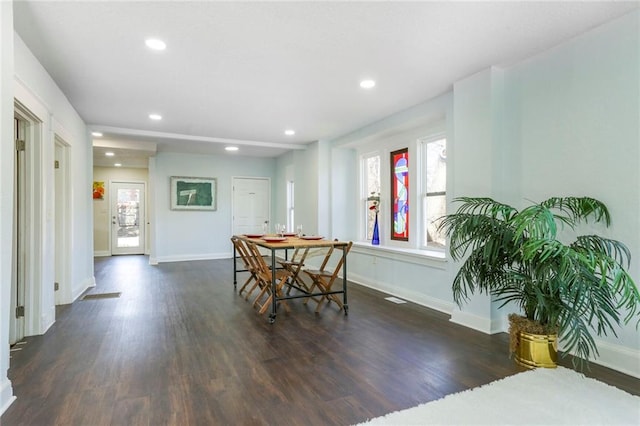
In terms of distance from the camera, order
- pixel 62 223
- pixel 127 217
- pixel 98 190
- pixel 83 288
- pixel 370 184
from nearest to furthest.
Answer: pixel 62 223
pixel 83 288
pixel 370 184
pixel 98 190
pixel 127 217

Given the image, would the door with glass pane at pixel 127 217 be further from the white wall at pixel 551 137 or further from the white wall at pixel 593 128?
the white wall at pixel 593 128

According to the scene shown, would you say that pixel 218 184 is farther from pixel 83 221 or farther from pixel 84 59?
pixel 84 59

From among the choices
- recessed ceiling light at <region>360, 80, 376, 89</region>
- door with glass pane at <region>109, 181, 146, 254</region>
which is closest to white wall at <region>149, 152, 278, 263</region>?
door with glass pane at <region>109, 181, 146, 254</region>

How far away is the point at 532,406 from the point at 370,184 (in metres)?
4.30

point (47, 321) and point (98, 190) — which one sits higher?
point (98, 190)

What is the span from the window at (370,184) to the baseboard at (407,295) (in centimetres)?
81

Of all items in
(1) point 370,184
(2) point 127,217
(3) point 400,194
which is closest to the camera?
(3) point 400,194

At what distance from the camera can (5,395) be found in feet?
6.57

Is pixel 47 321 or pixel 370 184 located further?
pixel 370 184

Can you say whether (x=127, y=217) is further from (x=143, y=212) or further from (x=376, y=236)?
(x=376, y=236)

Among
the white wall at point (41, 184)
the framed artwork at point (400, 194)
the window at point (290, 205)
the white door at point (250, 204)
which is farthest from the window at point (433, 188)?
the white door at point (250, 204)

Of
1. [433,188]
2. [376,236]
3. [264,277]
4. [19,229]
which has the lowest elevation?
[264,277]

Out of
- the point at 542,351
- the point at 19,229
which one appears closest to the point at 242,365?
the point at 542,351

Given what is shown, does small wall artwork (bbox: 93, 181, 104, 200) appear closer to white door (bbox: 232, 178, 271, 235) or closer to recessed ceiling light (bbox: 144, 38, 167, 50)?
white door (bbox: 232, 178, 271, 235)
